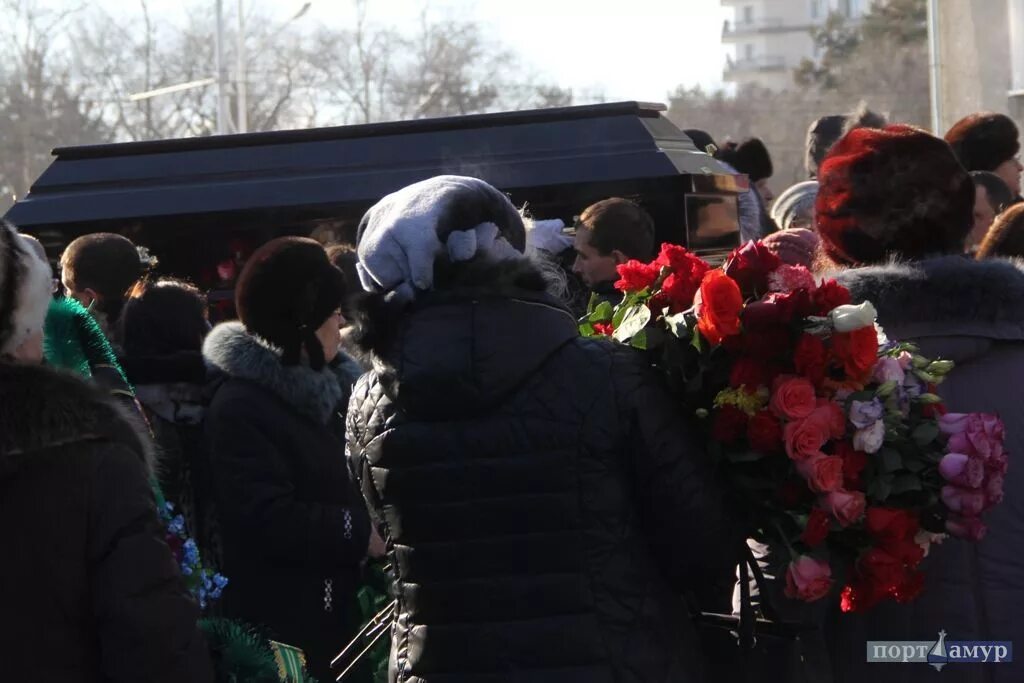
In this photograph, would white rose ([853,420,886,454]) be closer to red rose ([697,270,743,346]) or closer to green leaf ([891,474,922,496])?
green leaf ([891,474,922,496])

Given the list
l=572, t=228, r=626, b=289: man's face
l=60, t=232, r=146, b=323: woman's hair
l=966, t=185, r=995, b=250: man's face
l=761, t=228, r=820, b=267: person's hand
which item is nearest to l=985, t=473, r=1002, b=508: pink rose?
l=761, t=228, r=820, b=267: person's hand

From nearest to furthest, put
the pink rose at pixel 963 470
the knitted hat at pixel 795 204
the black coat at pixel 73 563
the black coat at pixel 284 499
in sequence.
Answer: the black coat at pixel 73 563 < the pink rose at pixel 963 470 < the black coat at pixel 284 499 < the knitted hat at pixel 795 204

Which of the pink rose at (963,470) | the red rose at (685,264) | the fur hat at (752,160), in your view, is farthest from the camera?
the fur hat at (752,160)

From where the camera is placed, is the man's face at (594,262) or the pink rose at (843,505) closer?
the pink rose at (843,505)

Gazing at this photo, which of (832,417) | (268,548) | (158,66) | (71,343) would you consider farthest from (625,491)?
(158,66)

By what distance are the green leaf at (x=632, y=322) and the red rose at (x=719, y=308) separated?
0.14 metres

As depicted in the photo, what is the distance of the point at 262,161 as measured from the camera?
23.0 feet

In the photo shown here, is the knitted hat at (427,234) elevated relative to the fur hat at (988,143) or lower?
elevated

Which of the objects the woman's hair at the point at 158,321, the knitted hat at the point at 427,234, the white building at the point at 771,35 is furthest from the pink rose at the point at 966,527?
the white building at the point at 771,35

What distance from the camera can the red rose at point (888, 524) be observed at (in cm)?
268

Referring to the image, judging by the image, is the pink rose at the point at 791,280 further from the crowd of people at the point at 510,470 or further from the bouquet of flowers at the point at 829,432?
the crowd of people at the point at 510,470

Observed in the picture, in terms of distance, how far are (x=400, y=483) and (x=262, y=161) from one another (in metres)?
4.48

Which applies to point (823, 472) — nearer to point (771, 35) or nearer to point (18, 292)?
point (18, 292)

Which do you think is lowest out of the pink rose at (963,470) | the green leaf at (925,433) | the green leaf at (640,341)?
the pink rose at (963,470)
